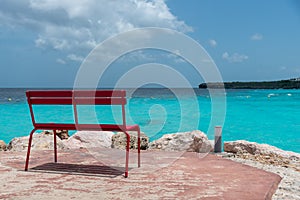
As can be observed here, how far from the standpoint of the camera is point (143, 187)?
3.75 meters

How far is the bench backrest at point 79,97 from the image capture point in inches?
163

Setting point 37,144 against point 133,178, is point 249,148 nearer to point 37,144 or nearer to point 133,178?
point 37,144

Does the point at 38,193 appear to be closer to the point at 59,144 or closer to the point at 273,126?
the point at 59,144

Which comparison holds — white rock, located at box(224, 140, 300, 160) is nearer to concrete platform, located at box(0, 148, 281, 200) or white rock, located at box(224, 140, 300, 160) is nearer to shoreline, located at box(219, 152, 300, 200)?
concrete platform, located at box(0, 148, 281, 200)

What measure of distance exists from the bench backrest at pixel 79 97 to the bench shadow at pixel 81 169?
2.44ft

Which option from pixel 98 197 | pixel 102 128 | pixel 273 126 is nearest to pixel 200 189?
pixel 98 197

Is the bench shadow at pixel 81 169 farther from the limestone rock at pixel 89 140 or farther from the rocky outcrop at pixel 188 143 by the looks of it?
the limestone rock at pixel 89 140

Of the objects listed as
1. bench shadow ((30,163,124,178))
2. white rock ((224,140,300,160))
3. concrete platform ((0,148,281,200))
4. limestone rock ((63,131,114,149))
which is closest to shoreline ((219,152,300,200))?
concrete platform ((0,148,281,200))

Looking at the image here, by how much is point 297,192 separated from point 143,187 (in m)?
1.65

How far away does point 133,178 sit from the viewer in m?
4.16

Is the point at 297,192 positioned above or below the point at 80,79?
below

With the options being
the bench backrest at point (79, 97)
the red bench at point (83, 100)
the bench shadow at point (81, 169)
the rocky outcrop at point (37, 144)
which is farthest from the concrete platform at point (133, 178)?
the rocky outcrop at point (37, 144)

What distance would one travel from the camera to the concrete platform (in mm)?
3504

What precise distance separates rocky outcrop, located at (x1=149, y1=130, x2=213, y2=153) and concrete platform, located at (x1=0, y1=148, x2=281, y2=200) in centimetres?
227
